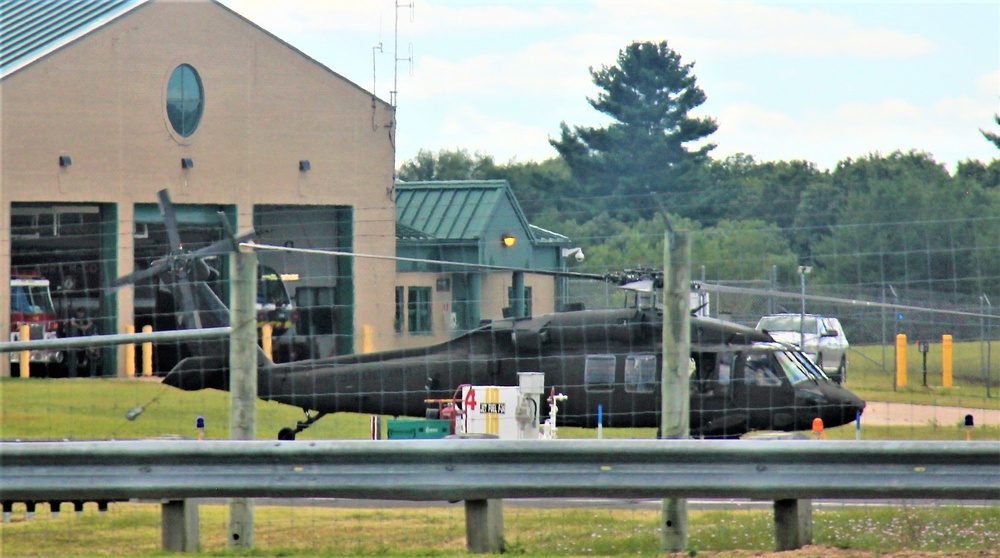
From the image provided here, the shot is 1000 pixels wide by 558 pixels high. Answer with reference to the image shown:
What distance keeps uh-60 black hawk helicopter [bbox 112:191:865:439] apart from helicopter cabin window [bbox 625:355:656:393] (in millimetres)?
10

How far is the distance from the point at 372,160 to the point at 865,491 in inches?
943

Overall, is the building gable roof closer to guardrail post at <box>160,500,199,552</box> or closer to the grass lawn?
the grass lawn

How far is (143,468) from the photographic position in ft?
22.4

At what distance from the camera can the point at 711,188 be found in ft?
141

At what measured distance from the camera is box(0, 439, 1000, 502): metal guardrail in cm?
639

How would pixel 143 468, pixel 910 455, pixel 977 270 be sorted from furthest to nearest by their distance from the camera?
pixel 977 270 < pixel 143 468 < pixel 910 455

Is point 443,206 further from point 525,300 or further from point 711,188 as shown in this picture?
point 525,300

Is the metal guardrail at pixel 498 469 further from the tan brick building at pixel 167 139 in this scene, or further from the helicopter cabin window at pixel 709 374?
the tan brick building at pixel 167 139

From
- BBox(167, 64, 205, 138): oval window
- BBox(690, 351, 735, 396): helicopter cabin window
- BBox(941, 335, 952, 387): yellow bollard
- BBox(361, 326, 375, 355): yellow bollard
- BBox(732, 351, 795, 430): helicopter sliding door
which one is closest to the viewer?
BBox(361, 326, 375, 355): yellow bollard

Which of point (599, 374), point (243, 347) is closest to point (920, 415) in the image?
point (599, 374)

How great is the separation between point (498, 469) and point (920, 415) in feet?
38.2

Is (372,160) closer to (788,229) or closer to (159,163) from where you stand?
(159,163)

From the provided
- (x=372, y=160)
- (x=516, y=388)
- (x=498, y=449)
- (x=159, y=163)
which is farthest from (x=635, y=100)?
(x=498, y=449)

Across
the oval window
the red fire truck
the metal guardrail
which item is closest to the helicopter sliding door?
the metal guardrail
